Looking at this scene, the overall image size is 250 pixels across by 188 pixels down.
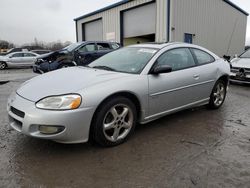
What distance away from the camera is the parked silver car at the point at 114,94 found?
2721 mm

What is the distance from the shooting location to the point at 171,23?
44.0ft

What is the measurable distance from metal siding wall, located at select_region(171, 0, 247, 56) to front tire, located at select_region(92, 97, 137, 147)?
37.1 feet

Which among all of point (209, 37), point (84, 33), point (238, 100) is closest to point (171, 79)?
point (238, 100)

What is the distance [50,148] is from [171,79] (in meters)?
2.05

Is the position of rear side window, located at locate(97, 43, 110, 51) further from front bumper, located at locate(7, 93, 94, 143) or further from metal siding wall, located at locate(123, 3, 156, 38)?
front bumper, located at locate(7, 93, 94, 143)

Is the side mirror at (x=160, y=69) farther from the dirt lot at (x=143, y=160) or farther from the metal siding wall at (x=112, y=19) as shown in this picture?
the metal siding wall at (x=112, y=19)

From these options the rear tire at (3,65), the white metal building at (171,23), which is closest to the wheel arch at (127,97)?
the white metal building at (171,23)

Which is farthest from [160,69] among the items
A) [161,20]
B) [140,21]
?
[140,21]

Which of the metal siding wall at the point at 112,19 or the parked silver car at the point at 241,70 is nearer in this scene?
the parked silver car at the point at 241,70

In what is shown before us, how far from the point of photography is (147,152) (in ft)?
9.96

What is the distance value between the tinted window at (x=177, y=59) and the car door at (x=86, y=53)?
5749 mm

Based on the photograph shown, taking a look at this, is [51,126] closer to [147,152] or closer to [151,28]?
[147,152]

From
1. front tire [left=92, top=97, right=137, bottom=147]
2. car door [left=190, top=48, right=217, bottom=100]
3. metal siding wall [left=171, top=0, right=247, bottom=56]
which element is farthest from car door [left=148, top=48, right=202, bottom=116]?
metal siding wall [left=171, top=0, right=247, bottom=56]


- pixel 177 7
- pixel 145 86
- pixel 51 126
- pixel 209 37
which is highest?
pixel 177 7
